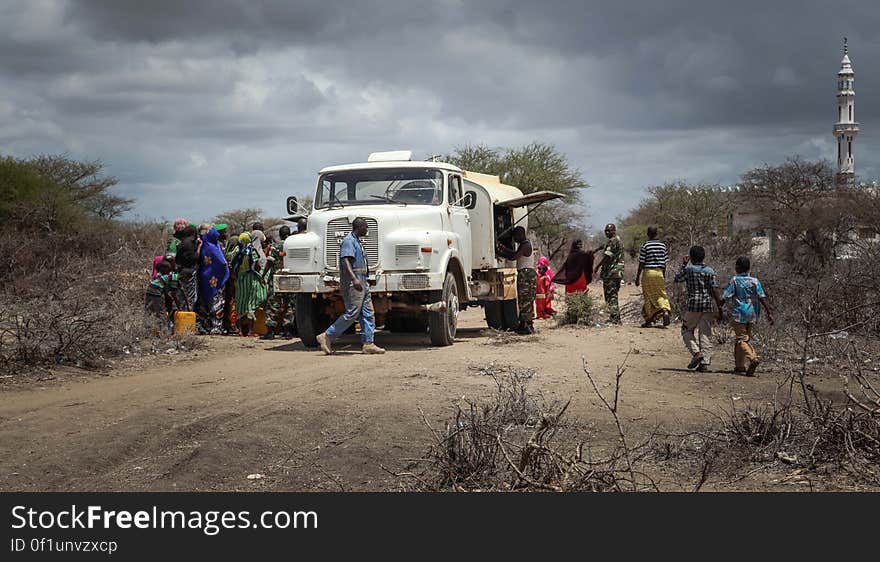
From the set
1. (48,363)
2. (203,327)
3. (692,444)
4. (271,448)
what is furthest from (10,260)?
(692,444)

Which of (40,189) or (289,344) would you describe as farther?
(40,189)

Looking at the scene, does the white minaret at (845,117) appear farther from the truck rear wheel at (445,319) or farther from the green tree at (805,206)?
the truck rear wheel at (445,319)

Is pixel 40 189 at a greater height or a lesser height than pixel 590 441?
greater

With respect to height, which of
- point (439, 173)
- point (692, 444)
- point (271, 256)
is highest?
point (439, 173)

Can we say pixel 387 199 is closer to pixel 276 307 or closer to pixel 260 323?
A: pixel 276 307

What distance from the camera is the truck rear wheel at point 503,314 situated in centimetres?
1634

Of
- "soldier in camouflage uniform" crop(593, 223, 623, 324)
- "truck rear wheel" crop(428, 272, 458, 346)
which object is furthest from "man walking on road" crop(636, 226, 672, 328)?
"truck rear wheel" crop(428, 272, 458, 346)

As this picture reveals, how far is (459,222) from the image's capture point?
14875 millimetres

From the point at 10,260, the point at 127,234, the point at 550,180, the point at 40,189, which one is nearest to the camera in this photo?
the point at 10,260

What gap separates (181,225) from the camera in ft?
50.8

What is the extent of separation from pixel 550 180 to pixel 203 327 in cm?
2980

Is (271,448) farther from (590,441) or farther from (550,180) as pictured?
(550,180)

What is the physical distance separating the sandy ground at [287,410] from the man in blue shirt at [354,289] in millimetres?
344

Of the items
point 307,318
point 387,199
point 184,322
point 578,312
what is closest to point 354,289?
point 307,318
